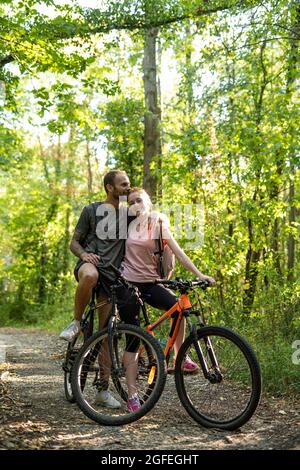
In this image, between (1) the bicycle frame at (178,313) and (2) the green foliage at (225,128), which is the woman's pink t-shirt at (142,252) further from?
(2) the green foliage at (225,128)

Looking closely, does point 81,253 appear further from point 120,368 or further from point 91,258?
point 120,368

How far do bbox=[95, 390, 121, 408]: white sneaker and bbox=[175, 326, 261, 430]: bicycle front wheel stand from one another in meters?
0.63

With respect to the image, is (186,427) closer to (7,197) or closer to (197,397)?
(197,397)

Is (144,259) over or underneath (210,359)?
over

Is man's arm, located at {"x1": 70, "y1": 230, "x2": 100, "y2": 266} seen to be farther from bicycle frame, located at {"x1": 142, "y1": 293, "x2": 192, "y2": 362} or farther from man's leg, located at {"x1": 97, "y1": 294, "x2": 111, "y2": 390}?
bicycle frame, located at {"x1": 142, "y1": 293, "x2": 192, "y2": 362}

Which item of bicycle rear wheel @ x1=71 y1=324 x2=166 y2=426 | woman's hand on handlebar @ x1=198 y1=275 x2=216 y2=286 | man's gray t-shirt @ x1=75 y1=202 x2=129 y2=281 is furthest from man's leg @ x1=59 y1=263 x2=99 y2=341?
woman's hand on handlebar @ x1=198 y1=275 x2=216 y2=286

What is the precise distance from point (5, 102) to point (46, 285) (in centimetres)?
1193

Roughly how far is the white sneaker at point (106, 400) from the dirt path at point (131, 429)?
0.66 feet

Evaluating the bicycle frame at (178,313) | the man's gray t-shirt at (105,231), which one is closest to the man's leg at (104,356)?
the man's gray t-shirt at (105,231)

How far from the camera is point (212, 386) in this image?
4797 mm

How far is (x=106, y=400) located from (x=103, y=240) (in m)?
1.37

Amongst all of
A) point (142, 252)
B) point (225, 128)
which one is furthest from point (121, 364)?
point (225, 128)

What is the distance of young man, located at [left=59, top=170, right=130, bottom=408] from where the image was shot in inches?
192
